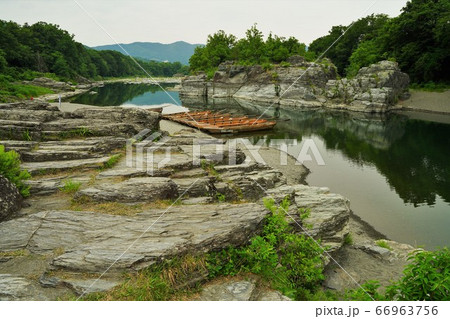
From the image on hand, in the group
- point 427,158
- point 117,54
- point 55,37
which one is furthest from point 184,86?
point 117,54

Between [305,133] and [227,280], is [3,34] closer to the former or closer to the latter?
[305,133]

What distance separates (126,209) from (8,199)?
303 centimetres

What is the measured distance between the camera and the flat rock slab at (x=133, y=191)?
8.99 metres

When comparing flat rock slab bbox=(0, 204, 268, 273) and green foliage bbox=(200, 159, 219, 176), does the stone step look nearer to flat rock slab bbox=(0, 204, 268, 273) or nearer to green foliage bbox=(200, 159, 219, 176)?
flat rock slab bbox=(0, 204, 268, 273)

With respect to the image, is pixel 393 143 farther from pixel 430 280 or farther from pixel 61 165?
pixel 61 165

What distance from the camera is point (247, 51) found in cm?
10494

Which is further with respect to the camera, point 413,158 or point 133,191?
point 413,158

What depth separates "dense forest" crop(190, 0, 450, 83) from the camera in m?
65.0

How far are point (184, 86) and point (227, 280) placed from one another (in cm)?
9973

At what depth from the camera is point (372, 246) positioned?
12680 millimetres

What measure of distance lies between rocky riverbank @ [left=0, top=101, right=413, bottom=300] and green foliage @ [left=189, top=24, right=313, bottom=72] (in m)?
75.8

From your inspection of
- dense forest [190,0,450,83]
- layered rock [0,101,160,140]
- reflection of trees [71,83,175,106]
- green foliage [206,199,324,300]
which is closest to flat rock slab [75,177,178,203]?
green foliage [206,199,324,300]

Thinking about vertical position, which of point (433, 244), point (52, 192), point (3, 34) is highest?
point (3, 34)

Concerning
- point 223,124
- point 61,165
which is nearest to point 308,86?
point 223,124
